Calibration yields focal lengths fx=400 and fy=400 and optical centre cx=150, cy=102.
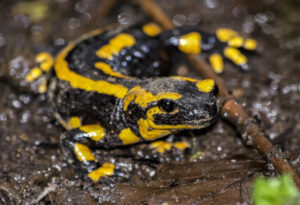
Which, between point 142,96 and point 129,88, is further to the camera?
point 129,88

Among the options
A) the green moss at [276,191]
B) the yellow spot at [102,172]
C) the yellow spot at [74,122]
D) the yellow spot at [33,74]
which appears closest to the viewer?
the green moss at [276,191]

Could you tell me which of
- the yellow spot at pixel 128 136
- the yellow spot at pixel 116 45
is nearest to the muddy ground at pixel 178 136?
the yellow spot at pixel 128 136

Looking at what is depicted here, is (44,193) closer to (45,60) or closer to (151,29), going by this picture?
(45,60)

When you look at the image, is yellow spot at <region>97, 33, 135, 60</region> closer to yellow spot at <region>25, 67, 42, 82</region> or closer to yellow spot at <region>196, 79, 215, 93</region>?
yellow spot at <region>25, 67, 42, 82</region>

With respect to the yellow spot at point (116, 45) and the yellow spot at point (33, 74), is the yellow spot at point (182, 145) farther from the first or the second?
the yellow spot at point (33, 74)

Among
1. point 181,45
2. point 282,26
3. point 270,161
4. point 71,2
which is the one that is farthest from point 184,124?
point 71,2

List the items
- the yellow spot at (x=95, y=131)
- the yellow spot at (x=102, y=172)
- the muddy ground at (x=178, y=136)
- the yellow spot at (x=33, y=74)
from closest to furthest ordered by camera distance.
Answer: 1. the muddy ground at (x=178, y=136)
2. the yellow spot at (x=102, y=172)
3. the yellow spot at (x=95, y=131)
4. the yellow spot at (x=33, y=74)

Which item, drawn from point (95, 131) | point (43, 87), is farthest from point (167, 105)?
point (43, 87)

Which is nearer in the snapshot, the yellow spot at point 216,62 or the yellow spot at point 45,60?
the yellow spot at point 216,62
